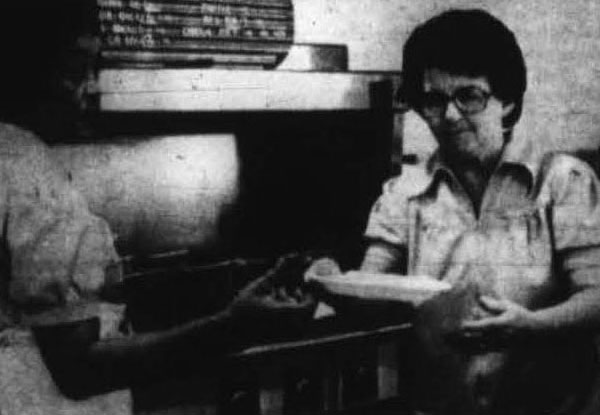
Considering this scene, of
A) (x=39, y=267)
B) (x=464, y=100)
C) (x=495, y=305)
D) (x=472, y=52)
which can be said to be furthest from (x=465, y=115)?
(x=39, y=267)

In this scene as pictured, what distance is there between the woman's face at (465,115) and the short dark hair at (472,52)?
0.02 m

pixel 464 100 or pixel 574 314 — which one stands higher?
pixel 464 100

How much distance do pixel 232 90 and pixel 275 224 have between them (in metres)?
0.54

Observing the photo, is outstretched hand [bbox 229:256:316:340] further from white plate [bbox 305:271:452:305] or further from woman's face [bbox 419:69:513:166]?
woman's face [bbox 419:69:513:166]

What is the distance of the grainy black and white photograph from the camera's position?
151 cm

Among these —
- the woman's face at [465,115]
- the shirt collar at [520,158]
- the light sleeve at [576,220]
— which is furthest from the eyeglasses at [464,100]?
the light sleeve at [576,220]

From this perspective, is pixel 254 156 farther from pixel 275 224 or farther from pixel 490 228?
pixel 490 228

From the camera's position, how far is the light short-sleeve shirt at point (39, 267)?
1.41 metres

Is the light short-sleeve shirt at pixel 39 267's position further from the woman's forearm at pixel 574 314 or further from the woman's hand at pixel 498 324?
the woman's forearm at pixel 574 314

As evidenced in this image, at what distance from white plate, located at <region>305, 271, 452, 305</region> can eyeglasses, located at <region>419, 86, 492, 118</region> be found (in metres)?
0.50

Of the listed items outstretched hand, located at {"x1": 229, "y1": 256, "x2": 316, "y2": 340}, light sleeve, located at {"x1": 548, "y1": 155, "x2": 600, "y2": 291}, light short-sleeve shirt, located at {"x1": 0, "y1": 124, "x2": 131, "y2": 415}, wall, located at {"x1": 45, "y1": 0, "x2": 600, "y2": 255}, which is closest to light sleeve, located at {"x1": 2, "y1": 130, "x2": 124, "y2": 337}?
light short-sleeve shirt, located at {"x1": 0, "y1": 124, "x2": 131, "y2": 415}

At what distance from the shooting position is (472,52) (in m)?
1.92

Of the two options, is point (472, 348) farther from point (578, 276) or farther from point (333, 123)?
point (333, 123)

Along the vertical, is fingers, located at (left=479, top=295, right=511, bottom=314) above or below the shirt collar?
below
